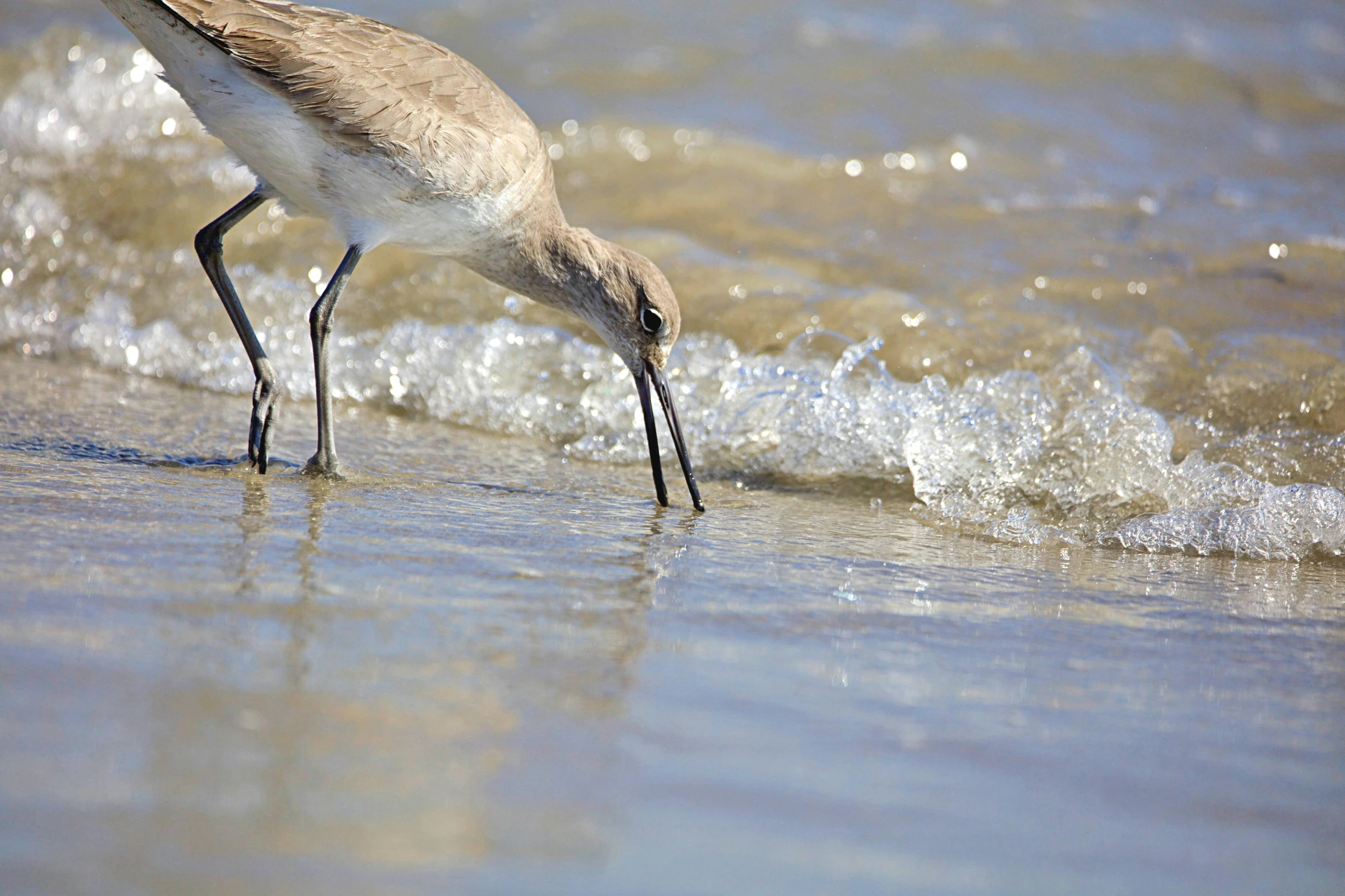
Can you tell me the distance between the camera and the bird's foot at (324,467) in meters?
4.06

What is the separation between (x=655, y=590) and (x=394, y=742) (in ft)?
3.76

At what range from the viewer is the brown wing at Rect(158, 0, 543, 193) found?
12.7ft

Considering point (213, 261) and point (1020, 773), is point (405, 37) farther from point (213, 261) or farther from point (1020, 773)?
point (1020, 773)

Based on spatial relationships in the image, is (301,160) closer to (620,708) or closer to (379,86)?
(379,86)

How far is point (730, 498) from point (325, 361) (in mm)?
1468

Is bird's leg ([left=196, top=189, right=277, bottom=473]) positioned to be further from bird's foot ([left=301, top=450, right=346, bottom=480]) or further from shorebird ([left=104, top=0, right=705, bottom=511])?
bird's foot ([left=301, top=450, right=346, bottom=480])

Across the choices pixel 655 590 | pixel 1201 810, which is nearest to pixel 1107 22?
pixel 655 590

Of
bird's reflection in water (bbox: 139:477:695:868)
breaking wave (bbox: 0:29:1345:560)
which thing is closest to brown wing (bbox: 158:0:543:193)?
Answer: breaking wave (bbox: 0:29:1345:560)

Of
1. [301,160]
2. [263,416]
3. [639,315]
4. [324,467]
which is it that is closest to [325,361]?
[263,416]

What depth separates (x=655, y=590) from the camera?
9.90 feet

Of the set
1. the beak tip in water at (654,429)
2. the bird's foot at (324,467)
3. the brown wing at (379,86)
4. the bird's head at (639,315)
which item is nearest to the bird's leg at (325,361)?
the bird's foot at (324,467)

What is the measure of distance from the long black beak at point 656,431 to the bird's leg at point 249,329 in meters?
1.25

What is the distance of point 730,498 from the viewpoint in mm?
4492

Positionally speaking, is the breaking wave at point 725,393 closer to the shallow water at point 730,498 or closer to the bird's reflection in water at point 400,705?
the shallow water at point 730,498
